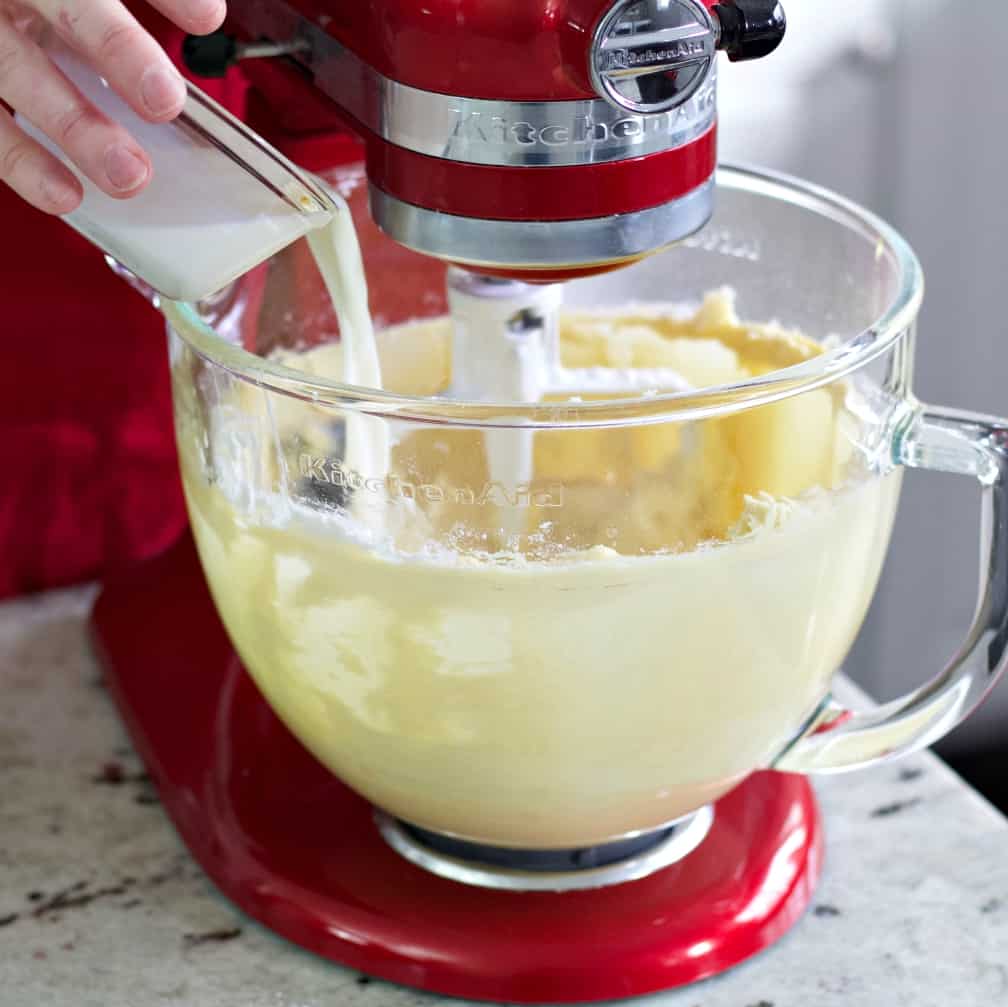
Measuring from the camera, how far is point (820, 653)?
23.8 inches

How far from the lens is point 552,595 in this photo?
55cm

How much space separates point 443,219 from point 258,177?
80mm

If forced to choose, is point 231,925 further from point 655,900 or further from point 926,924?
point 926,924

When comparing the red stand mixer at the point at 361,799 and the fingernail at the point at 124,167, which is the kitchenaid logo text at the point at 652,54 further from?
the fingernail at the point at 124,167

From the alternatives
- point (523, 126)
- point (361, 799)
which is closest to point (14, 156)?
point (523, 126)

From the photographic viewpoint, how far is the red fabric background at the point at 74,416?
87 cm

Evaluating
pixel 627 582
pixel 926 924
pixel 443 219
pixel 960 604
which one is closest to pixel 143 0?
pixel 443 219

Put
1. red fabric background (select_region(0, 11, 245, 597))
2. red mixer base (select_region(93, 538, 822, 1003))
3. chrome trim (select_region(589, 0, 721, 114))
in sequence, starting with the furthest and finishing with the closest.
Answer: red fabric background (select_region(0, 11, 245, 597))
red mixer base (select_region(93, 538, 822, 1003))
chrome trim (select_region(589, 0, 721, 114))

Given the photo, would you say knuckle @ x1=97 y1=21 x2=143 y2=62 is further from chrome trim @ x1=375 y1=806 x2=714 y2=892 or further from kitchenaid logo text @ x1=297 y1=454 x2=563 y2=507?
chrome trim @ x1=375 y1=806 x2=714 y2=892

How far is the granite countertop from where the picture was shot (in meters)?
0.62

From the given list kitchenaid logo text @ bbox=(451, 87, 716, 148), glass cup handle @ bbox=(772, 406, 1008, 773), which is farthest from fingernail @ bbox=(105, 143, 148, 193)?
glass cup handle @ bbox=(772, 406, 1008, 773)

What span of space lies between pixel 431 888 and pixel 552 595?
0.56 ft

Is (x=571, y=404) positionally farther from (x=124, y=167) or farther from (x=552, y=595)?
(x=124, y=167)

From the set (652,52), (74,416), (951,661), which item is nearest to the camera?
(652,52)
